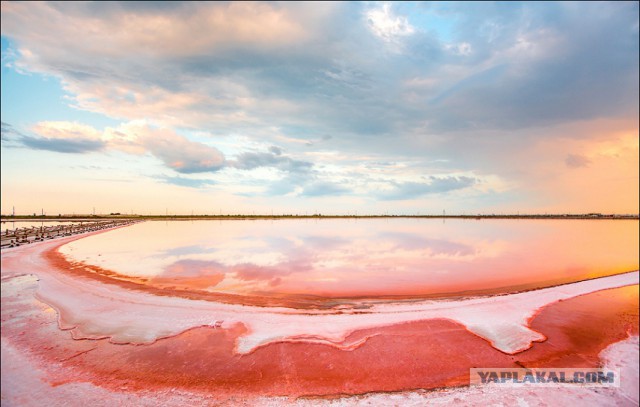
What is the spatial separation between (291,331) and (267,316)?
60.6 inches

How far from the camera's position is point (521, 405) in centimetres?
558

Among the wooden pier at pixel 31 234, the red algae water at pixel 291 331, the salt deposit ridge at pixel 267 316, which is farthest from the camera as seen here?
the wooden pier at pixel 31 234

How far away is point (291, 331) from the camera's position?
873 centimetres

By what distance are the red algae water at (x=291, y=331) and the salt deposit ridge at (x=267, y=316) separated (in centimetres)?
7

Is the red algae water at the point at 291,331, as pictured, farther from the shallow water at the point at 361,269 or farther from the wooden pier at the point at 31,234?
the wooden pier at the point at 31,234

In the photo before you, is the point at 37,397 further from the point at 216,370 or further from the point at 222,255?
the point at 222,255

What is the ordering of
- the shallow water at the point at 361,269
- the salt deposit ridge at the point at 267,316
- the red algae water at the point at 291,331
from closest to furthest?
the red algae water at the point at 291,331, the salt deposit ridge at the point at 267,316, the shallow water at the point at 361,269

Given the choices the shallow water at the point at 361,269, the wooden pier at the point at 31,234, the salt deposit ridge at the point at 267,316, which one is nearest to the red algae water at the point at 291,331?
the salt deposit ridge at the point at 267,316

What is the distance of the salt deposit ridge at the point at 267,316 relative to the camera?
8391 mm

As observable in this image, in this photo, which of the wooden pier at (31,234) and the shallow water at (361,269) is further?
the wooden pier at (31,234)

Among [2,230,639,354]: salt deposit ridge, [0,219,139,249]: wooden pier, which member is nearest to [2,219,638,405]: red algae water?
[2,230,639,354]: salt deposit ridge

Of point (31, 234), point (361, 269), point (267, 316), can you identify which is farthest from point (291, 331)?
point (31, 234)

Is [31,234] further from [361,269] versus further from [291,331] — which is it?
[291,331]

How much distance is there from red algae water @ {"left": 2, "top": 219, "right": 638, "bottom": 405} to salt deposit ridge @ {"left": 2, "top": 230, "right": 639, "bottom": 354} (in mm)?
66
